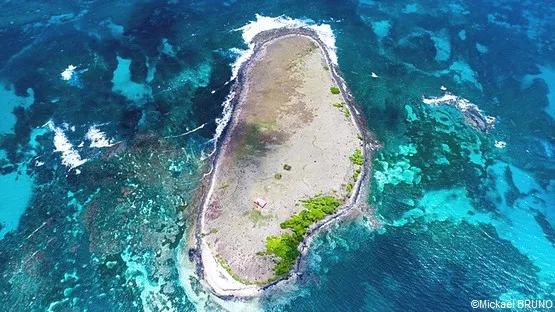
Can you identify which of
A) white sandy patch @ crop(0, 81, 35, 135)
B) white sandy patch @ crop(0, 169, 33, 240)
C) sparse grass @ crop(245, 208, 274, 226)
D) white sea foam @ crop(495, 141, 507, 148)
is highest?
white sandy patch @ crop(0, 81, 35, 135)

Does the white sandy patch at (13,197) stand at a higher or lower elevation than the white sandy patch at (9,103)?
lower

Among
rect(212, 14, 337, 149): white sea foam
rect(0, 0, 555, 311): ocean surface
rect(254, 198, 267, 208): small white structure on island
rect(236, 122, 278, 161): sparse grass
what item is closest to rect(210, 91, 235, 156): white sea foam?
rect(0, 0, 555, 311): ocean surface

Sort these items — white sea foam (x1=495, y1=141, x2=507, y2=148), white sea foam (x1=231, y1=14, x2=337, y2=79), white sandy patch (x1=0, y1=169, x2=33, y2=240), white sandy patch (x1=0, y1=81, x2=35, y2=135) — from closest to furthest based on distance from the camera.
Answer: white sandy patch (x1=0, y1=169, x2=33, y2=240), white sea foam (x1=495, y1=141, x2=507, y2=148), white sandy patch (x1=0, y1=81, x2=35, y2=135), white sea foam (x1=231, y1=14, x2=337, y2=79)

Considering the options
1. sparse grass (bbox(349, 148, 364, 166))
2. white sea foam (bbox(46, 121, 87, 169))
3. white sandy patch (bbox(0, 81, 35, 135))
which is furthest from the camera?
white sandy patch (bbox(0, 81, 35, 135))

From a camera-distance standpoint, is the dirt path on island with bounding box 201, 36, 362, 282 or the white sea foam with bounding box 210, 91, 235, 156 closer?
the dirt path on island with bounding box 201, 36, 362, 282

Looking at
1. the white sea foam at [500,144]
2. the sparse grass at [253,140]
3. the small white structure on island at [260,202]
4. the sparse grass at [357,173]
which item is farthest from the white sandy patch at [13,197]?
the white sea foam at [500,144]

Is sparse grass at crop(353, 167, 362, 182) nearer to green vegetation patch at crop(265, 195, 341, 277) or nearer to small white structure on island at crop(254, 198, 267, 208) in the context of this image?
green vegetation patch at crop(265, 195, 341, 277)

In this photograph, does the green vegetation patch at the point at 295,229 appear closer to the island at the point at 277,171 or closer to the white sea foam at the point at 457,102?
the island at the point at 277,171
